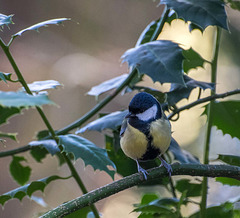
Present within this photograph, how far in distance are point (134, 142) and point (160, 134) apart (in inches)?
3.3

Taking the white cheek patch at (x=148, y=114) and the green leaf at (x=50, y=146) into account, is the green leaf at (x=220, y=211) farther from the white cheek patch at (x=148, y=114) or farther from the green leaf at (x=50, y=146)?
the green leaf at (x=50, y=146)

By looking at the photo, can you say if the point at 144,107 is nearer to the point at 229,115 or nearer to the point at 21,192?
the point at 229,115

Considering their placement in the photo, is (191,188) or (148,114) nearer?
(148,114)

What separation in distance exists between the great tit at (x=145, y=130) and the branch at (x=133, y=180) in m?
0.12

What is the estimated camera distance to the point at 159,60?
1.21 meters

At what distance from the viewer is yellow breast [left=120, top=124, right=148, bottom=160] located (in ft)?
4.06

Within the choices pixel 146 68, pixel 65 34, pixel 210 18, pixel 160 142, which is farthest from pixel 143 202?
pixel 65 34

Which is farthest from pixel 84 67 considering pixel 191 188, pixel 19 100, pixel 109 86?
pixel 19 100

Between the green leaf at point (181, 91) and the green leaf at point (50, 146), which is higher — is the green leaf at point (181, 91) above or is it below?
above

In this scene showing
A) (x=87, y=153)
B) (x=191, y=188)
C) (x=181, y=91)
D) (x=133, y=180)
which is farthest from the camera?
(x=191, y=188)

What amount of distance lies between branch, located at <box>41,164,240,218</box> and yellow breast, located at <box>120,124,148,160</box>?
0.13 metres

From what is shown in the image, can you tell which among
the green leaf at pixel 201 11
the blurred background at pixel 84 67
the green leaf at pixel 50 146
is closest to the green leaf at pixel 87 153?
the green leaf at pixel 50 146

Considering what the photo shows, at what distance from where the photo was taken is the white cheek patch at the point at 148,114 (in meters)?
1.24

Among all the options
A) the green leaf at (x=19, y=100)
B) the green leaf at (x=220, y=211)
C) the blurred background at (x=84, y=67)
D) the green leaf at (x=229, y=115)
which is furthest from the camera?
the blurred background at (x=84, y=67)
